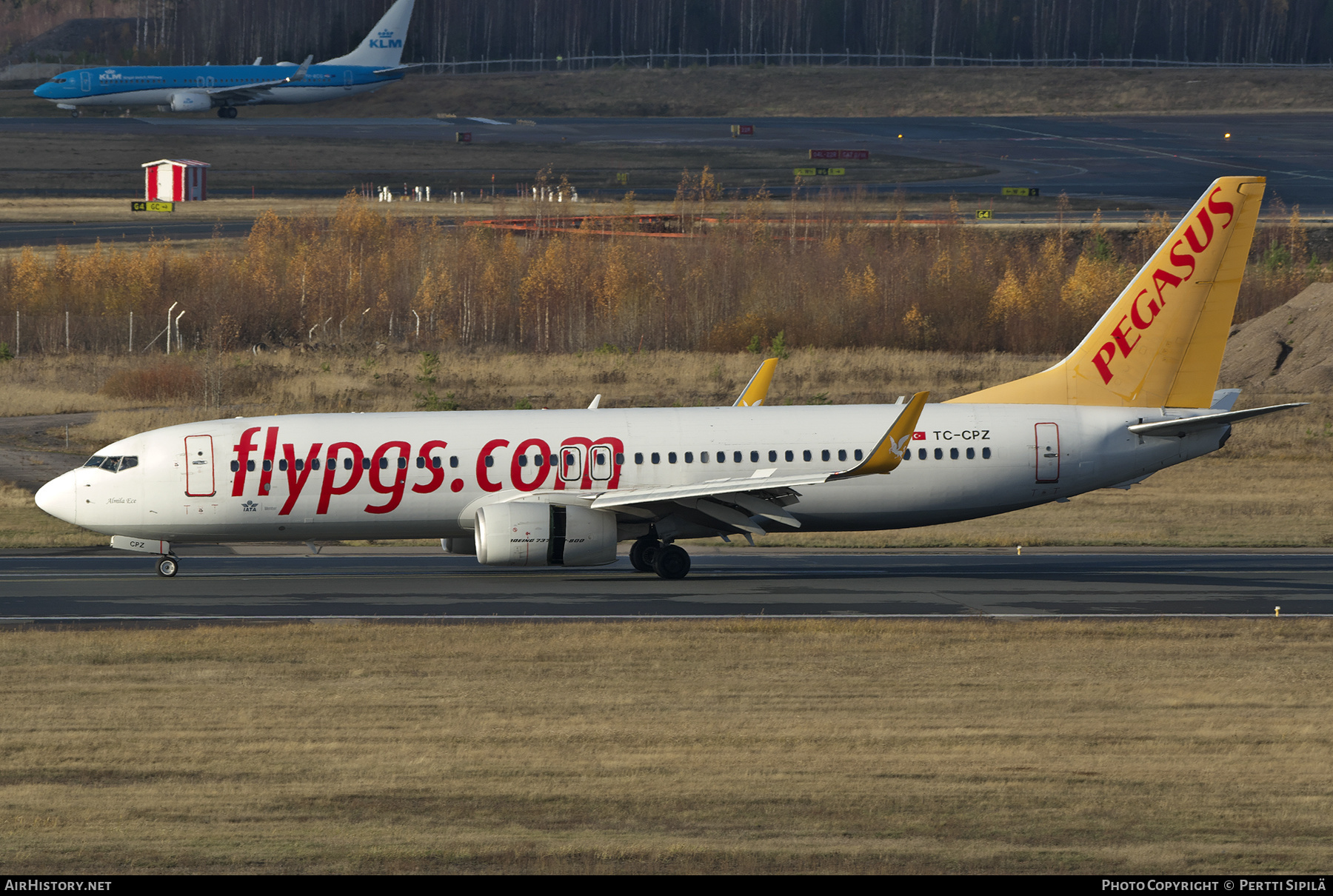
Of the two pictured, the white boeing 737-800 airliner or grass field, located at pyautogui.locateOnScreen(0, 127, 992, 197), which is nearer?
the white boeing 737-800 airliner

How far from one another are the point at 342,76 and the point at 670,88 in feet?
117

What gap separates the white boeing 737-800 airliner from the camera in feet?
111

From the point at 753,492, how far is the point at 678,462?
232 centimetres

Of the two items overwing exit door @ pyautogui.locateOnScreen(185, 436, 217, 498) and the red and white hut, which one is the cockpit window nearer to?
overwing exit door @ pyautogui.locateOnScreen(185, 436, 217, 498)

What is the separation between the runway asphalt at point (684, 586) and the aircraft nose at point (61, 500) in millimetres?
1518

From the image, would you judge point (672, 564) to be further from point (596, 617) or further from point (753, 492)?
point (596, 617)

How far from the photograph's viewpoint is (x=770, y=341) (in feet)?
245

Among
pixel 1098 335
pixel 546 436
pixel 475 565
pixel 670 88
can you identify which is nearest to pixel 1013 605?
pixel 1098 335

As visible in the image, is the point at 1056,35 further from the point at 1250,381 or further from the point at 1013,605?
the point at 1013,605

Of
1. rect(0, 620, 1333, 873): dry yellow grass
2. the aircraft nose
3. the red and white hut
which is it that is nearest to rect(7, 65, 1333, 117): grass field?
the red and white hut

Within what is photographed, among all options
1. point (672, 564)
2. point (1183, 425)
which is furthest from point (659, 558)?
point (1183, 425)

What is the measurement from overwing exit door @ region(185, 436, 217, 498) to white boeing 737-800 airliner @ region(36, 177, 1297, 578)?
1.3 inches

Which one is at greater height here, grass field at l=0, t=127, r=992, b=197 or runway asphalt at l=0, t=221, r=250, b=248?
grass field at l=0, t=127, r=992, b=197

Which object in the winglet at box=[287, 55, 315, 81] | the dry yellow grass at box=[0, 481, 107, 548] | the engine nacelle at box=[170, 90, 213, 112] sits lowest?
the dry yellow grass at box=[0, 481, 107, 548]
